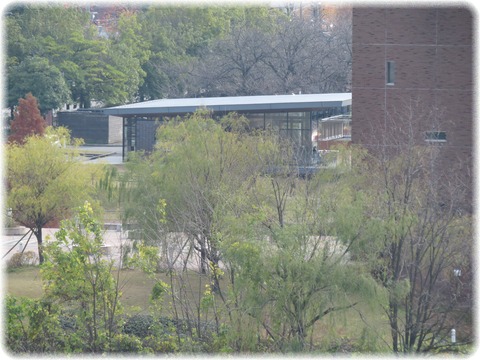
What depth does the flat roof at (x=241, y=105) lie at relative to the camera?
38344mm

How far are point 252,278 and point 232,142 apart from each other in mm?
10041

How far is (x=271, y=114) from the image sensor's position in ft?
129

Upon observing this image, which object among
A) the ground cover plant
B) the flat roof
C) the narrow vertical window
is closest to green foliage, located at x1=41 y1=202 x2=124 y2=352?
the ground cover plant

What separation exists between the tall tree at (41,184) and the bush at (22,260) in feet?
1.54

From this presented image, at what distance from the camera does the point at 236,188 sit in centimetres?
2092

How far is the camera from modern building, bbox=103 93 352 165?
126 ft

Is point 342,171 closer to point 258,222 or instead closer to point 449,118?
point 449,118

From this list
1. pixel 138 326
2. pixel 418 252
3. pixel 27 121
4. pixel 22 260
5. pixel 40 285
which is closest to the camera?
pixel 418 252

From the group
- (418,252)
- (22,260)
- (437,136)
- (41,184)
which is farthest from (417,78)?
(22,260)

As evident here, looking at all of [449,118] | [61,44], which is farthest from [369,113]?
[61,44]

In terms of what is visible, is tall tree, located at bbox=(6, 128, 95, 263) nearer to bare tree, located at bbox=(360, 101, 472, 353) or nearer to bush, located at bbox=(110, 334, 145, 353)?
bare tree, located at bbox=(360, 101, 472, 353)

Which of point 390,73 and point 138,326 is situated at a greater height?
point 390,73

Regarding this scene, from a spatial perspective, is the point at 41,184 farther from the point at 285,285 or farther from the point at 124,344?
the point at 285,285

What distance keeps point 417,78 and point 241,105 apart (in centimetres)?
1528
